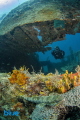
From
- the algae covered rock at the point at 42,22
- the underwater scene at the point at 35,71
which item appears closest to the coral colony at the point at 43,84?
the underwater scene at the point at 35,71

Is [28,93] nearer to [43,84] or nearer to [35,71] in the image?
[43,84]

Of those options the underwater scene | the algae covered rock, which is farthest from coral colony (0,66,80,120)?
the algae covered rock

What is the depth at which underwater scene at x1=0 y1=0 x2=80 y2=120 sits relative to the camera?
2701 mm

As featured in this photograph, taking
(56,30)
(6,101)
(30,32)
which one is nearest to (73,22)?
(56,30)

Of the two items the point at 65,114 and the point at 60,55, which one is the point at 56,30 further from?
the point at 65,114

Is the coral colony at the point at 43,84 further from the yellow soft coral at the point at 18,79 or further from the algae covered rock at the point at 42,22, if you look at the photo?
the algae covered rock at the point at 42,22

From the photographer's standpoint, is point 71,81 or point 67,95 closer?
point 67,95

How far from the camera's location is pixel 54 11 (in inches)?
297

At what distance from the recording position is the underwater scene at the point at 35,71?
8.86ft

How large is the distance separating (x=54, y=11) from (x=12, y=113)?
24.1 ft

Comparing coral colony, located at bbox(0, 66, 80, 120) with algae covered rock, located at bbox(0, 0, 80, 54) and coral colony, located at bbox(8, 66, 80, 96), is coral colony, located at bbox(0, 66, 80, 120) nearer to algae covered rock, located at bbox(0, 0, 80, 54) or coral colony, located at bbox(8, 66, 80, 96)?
coral colony, located at bbox(8, 66, 80, 96)

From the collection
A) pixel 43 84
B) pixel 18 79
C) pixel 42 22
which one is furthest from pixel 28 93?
pixel 42 22

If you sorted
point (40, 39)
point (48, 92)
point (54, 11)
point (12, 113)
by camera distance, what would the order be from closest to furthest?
point (12, 113) < point (48, 92) < point (54, 11) < point (40, 39)

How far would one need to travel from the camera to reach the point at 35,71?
5379 mm
